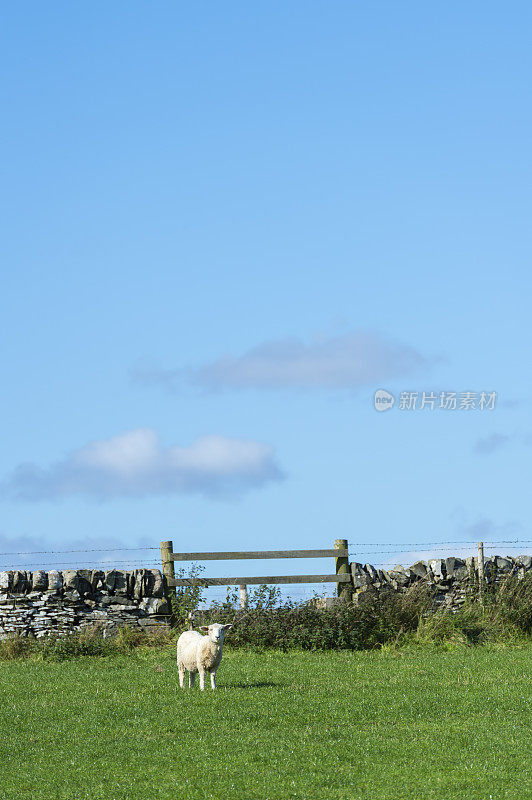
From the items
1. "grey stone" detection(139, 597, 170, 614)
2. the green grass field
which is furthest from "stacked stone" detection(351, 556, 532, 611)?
"grey stone" detection(139, 597, 170, 614)

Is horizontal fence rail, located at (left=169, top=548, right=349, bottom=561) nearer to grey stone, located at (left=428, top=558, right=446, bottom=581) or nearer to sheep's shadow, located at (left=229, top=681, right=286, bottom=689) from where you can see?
grey stone, located at (left=428, top=558, right=446, bottom=581)

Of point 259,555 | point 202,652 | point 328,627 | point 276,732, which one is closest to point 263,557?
point 259,555

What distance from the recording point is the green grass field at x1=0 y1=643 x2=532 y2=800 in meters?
10.2

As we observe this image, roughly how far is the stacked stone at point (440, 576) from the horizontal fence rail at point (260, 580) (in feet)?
2.02

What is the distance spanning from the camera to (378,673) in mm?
17031

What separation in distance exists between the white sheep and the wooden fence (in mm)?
6996

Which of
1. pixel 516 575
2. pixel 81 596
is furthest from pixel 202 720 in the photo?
pixel 516 575

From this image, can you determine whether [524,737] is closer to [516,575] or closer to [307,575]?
[307,575]

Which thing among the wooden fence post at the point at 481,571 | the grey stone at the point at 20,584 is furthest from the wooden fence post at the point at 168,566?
the wooden fence post at the point at 481,571

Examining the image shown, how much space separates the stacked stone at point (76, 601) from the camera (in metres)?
22.5

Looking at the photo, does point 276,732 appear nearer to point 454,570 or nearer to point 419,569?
point 419,569

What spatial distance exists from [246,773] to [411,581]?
13873 mm

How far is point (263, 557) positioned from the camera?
22.4 meters

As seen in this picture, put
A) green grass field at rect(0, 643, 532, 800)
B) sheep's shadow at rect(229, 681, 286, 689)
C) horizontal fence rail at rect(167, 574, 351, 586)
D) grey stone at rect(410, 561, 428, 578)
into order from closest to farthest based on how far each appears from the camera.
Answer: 1. green grass field at rect(0, 643, 532, 800)
2. sheep's shadow at rect(229, 681, 286, 689)
3. horizontal fence rail at rect(167, 574, 351, 586)
4. grey stone at rect(410, 561, 428, 578)
